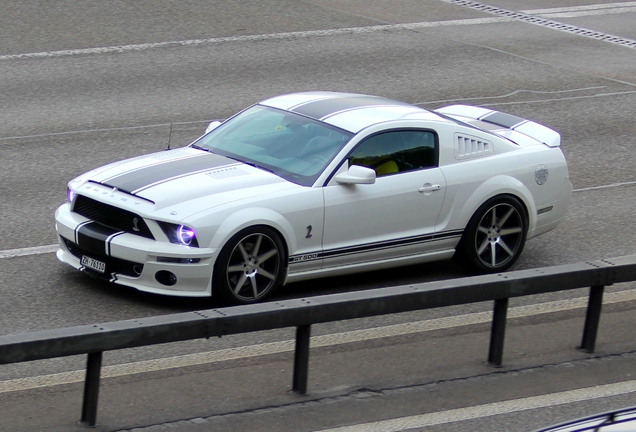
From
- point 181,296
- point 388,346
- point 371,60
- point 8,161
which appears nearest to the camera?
point 388,346

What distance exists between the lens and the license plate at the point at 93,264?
8468mm

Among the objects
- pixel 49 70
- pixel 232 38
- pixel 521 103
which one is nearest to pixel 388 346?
pixel 521 103

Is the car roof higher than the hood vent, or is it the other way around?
the car roof

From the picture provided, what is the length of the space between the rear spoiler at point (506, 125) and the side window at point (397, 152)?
1.05m

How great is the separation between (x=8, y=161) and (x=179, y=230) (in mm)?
4673

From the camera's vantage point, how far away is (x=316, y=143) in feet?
30.0

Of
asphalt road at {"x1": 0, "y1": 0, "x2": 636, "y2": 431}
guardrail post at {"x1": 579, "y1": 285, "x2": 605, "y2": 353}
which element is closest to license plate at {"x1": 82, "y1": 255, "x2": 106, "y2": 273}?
asphalt road at {"x1": 0, "y1": 0, "x2": 636, "y2": 431}

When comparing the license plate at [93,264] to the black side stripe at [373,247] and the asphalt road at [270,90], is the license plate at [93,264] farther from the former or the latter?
the black side stripe at [373,247]

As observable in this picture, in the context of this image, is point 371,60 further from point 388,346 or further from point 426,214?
point 388,346

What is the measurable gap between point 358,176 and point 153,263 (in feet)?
5.73

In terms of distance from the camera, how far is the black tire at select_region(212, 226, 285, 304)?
830 cm

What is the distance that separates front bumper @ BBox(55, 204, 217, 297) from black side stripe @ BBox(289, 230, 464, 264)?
78cm

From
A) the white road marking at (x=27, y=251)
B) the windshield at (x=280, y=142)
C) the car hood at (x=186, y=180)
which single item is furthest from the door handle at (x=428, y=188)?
the white road marking at (x=27, y=251)

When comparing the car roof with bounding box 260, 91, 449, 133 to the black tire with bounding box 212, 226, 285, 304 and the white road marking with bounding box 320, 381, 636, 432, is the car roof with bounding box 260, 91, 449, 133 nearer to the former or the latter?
the black tire with bounding box 212, 226, 285, 304
